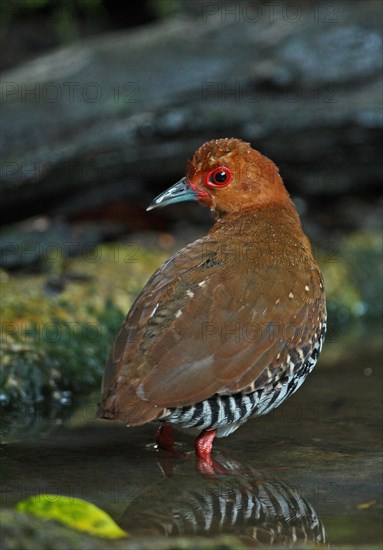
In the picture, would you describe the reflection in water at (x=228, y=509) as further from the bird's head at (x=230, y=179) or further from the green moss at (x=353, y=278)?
the green moss at (x=353, y=278)

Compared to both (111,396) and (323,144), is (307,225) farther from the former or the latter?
(111,396)

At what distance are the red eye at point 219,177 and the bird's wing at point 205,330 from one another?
20.1 inches

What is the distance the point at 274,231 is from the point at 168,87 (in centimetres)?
290

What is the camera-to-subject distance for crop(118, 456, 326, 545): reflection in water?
3912mm

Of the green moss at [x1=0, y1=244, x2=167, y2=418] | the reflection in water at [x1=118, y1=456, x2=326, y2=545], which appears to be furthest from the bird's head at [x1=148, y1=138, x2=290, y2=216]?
the reflection in water at [x1=118, y1=456, x2=326, y2=545]

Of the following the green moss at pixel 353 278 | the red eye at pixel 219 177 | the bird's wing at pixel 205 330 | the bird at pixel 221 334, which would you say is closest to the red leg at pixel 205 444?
the bird at pixel 221 334

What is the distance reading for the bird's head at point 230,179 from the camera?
5414 millimetres

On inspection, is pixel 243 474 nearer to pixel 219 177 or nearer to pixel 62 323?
pixel 219 177

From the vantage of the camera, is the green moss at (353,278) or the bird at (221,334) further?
the green moss at (353,278)

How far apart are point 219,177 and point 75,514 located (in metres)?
2.31

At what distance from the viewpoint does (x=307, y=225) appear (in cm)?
870

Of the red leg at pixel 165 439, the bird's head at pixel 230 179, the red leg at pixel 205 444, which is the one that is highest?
the bird's head at pixel 230 179

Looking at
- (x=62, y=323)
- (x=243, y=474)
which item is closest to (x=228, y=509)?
(x=243, y=474)

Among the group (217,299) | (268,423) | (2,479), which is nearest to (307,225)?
(268,423)
